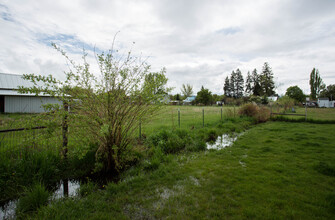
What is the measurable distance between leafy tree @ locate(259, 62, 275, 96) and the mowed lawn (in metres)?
57.6

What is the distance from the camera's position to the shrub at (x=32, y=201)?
2640 millimetres

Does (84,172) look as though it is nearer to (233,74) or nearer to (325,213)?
(325,213)

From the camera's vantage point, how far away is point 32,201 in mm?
2721

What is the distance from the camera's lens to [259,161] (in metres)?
4.68

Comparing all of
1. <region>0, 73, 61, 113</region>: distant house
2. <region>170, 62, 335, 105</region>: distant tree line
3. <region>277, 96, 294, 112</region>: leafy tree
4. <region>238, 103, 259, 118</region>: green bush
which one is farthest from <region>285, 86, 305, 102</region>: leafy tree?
<region>0, 73, 61, 113</region>: distant house

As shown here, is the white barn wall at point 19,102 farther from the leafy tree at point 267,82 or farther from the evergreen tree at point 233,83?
the evergreen tree at point 233,83

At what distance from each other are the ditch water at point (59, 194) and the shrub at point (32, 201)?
0.14 meters

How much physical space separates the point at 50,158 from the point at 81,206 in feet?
6.33

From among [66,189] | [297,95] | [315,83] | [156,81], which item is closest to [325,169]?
[156,81]

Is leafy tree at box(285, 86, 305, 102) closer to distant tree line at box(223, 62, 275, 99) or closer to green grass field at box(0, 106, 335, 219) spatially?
distant tree line at box(223, 62, 275, 99)

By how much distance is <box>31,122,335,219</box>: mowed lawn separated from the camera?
2502mm

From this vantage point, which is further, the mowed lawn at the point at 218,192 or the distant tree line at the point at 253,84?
the distant tree line at the point at 253,84

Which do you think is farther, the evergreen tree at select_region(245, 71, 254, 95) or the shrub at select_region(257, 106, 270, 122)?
the evergreen tree at select_region(245, 71, 254, 95)

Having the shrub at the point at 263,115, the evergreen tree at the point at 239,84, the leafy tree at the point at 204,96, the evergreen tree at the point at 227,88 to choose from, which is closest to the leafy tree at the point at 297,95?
the evergreen tree at the point at 239,84
